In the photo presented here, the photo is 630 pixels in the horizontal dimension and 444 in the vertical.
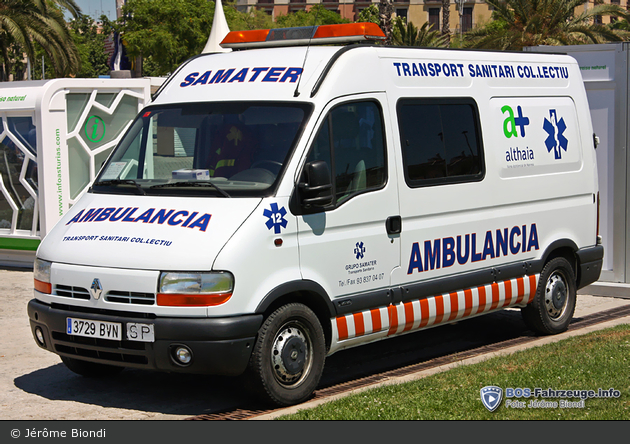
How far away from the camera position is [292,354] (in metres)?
6.22

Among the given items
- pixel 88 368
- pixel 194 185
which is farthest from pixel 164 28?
pixel 194 185

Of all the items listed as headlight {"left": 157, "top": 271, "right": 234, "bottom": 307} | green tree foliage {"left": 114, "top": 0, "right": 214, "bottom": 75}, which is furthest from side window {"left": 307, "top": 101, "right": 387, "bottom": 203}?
green tree foliage {"left": 114, "top": 0, "right": 214, "bottom": 75}

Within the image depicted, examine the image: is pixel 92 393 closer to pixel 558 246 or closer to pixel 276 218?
pixel 276 218

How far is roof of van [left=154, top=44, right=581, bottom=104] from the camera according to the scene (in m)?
6.64

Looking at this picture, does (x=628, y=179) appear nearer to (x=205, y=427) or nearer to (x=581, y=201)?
(x=581, y=201)

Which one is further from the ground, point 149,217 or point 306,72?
point 306,72

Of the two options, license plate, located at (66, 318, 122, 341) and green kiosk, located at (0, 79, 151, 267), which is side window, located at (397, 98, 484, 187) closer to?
license plate, located at (66, 318, 122, 341)

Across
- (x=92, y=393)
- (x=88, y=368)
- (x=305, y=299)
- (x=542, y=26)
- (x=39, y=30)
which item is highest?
(x=39, y=30)

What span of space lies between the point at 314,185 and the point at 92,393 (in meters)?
2.42

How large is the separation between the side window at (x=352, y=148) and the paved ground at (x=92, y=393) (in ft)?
6.00

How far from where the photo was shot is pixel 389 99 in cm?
706

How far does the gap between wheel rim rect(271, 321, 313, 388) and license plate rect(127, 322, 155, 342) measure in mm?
846

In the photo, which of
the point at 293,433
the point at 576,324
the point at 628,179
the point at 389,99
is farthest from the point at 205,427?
the point at 628,179

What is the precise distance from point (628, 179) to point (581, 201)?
2.25 metres
